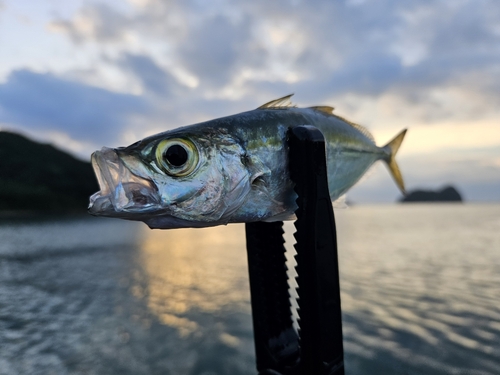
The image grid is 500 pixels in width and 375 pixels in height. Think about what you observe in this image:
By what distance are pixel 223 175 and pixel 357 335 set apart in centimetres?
1135

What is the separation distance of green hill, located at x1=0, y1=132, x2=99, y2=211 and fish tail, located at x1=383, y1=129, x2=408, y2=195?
135740 millimetres

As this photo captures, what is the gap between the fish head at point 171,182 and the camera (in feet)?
6.56

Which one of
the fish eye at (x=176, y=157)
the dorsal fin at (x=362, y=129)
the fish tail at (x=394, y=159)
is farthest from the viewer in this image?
the fish tail at (x=394, y=159)

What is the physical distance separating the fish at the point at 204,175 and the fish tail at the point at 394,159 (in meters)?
2.07

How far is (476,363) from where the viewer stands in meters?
9.68

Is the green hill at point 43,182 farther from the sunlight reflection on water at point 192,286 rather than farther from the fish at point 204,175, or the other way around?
the fish at point 204,175

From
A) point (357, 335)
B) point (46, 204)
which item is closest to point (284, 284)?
point (357, 335)

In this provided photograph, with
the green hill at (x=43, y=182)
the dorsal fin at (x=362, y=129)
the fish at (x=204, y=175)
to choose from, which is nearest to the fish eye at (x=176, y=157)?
the fish at (x=204, y=175)

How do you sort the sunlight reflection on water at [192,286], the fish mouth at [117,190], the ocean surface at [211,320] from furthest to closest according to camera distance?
the sunlight reflection on water at [192,286]
the ocean surface at [211,320]
the fish mouth at [117,190]

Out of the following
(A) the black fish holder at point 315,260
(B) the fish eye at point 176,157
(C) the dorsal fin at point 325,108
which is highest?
(C) the dorsal fin at point 325,108

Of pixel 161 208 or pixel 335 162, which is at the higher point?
pixel 335 162

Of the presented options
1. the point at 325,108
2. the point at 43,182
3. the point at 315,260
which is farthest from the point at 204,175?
the point at 43,182

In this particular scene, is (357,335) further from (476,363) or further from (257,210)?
(257,210)

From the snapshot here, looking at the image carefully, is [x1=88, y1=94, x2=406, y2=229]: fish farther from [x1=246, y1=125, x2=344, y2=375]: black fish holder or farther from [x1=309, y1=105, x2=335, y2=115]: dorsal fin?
[x1=309, y1=105, x2=335, y2=115]: dorsal fin
